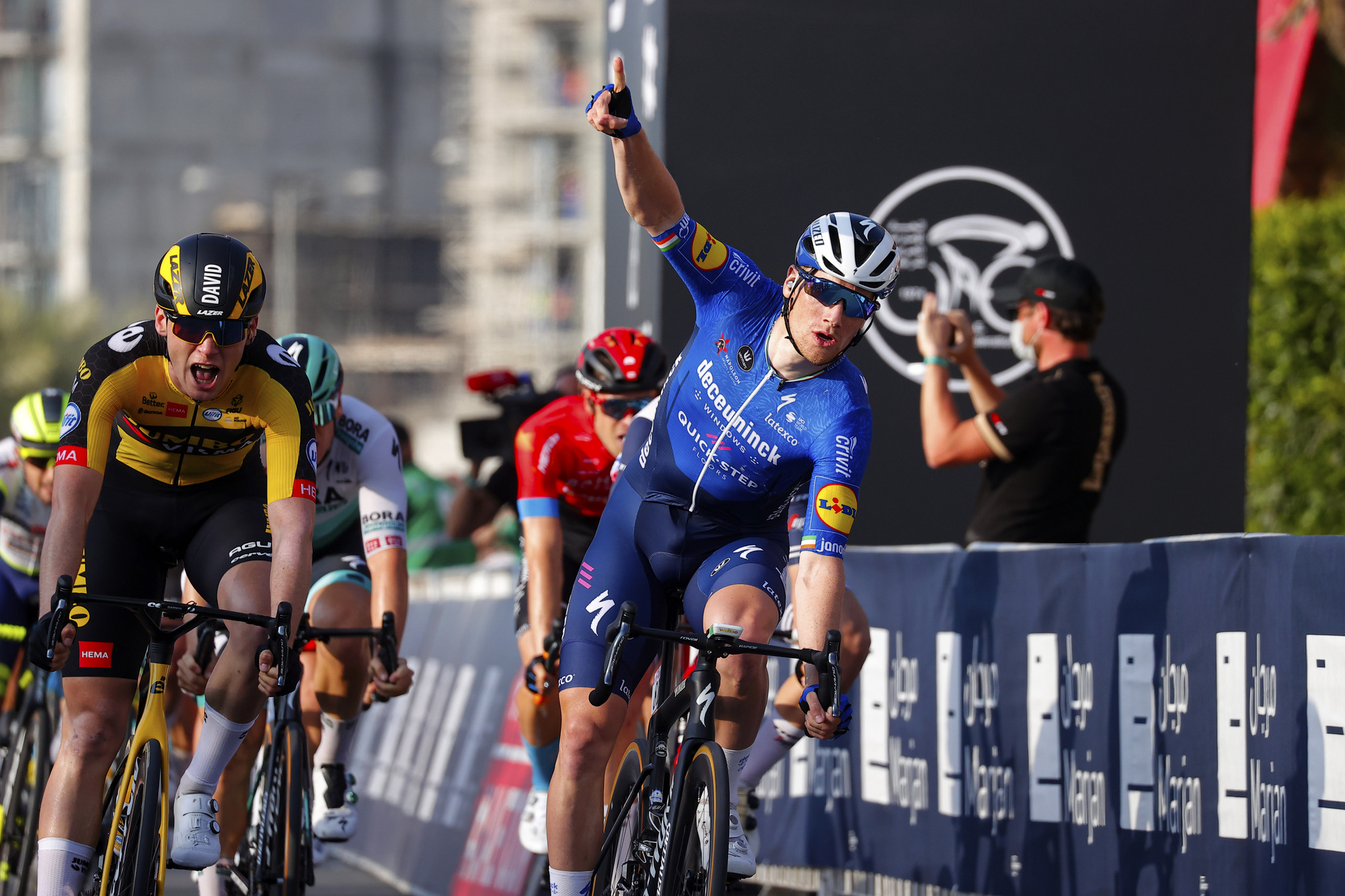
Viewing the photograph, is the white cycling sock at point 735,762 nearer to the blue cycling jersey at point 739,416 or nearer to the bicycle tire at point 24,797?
the blue cycling jersey at point 739,416

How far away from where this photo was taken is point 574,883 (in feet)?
18.6

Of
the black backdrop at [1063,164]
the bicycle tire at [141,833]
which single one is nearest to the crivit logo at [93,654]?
the bicycle tire at [141,833]

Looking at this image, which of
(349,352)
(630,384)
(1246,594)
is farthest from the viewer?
(349,352)

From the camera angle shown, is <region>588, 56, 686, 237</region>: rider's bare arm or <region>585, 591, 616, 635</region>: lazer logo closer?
<region>588, 56, 686, 237</region>: rider's bare arm

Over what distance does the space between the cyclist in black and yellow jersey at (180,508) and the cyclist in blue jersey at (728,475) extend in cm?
102

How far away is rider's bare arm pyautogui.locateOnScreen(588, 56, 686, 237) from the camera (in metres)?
5.66

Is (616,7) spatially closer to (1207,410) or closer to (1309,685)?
(1207,410)

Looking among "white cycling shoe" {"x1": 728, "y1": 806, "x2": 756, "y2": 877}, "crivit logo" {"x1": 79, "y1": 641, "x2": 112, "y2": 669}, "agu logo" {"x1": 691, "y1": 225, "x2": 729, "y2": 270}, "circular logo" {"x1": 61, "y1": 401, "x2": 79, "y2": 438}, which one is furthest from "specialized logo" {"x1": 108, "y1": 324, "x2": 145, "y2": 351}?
"white cycling shoe" {"x1": 728, "y1": 806, "x2": 756, "y2": 877}

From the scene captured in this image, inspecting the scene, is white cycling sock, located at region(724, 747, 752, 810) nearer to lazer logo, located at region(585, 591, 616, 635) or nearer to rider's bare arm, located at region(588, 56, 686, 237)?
lazer logo, located at region(585, 591, 616, 635)

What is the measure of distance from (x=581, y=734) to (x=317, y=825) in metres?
2.39

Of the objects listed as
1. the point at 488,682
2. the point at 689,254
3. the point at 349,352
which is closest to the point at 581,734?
Result: the point at 689,254

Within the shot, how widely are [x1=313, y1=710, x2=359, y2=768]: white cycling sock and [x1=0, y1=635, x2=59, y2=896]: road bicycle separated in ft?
4.29

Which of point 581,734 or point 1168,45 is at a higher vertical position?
point 1168,45

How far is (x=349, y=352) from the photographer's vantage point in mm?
92938
